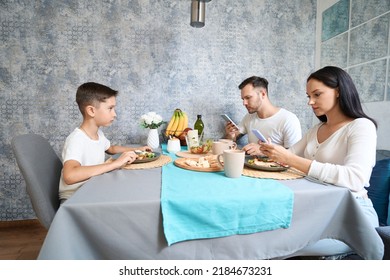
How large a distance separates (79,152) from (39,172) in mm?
193

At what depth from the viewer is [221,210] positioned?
64 centimetres

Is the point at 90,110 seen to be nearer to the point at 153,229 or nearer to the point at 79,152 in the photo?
the point at 79,152

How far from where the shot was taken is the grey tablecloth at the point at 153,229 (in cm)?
59

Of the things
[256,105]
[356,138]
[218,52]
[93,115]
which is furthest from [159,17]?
[356,138]

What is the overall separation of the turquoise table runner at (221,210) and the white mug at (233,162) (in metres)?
0.10

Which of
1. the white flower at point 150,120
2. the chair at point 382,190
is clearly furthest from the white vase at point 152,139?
the chair at point 382,190

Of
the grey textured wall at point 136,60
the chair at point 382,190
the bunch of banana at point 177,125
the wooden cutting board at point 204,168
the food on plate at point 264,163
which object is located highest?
the grey textured wall at point 136,60

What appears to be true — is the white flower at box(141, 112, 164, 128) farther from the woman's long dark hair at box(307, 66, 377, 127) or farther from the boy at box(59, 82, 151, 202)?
the woman's long dark hair at box(307, 66, 377, 127)

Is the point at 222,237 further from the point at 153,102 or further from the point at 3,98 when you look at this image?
the point at 3,98

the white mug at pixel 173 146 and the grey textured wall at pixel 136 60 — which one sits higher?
the grey textured wall at pixel 136 60

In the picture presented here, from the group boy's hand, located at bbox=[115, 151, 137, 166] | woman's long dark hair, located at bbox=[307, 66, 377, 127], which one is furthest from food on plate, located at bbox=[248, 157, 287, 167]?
boy's hand, located at bbox=[115, 151, 137, 166]

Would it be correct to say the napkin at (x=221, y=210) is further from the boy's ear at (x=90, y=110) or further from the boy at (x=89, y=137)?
the boy's ear at (x=90, y=110)

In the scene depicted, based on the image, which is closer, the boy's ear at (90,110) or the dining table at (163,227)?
the dining table at (163,227)

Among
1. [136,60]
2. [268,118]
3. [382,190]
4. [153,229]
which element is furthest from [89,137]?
[382,190]
